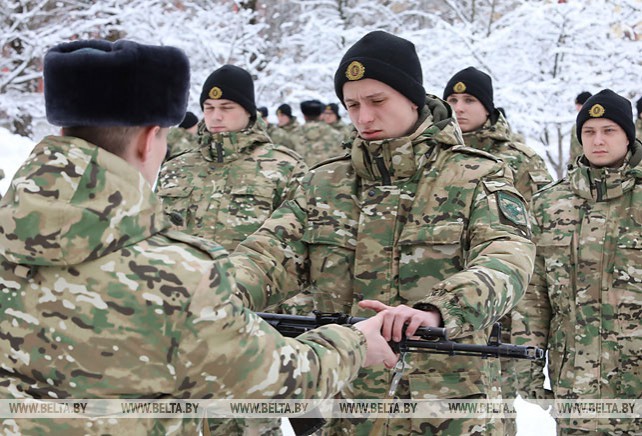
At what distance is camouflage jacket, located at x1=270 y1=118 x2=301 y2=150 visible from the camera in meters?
18.6

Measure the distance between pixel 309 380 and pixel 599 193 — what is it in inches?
135

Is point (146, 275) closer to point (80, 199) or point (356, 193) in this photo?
point (80, 199)

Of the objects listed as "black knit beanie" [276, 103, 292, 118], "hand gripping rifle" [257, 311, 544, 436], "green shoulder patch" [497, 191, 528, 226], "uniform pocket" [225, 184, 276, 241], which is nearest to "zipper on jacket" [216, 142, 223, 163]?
"uniform pocket" [225, 184, 276, 241]

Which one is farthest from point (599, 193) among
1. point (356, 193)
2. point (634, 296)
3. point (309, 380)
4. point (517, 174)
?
point (309, 380)

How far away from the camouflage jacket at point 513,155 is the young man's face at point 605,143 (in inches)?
59.5

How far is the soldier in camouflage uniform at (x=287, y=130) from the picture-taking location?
18641 millimetres

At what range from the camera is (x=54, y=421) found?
2.23 m

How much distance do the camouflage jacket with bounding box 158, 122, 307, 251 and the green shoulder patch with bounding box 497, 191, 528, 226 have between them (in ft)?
9.41

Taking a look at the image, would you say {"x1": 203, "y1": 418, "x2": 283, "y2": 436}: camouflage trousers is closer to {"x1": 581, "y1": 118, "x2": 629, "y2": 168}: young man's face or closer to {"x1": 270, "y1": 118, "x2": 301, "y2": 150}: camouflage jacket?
{"x1": 581, "y1": 118, "x2": 629, "y2": 168}: young man's face

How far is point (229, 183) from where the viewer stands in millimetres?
6293

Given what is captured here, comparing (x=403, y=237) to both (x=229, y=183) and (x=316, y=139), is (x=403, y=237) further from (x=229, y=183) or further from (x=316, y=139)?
(x=316, y=139)

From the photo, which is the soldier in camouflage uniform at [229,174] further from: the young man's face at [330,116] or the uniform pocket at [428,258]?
the young man's face at [330,116]

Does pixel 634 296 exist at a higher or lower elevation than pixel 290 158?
lower

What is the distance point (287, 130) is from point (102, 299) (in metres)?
16.9
